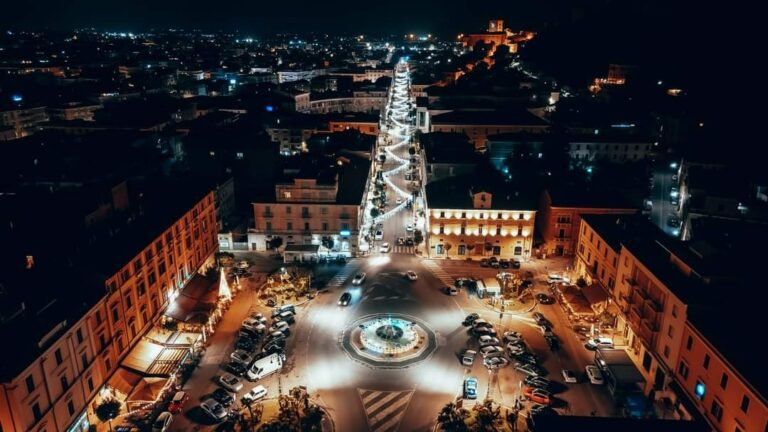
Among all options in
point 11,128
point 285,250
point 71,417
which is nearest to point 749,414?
point 71,417

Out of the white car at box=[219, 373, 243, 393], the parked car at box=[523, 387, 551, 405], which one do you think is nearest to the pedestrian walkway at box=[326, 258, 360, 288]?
the white car at box=[219, 373, 243, 393]

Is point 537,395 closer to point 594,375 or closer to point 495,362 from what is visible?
point 495,362

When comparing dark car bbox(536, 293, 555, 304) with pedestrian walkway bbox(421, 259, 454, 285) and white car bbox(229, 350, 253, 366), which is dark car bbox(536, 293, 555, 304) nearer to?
pedestrian walkway bbox(421, 259, 454, 285)

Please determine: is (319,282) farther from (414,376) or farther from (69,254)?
(69,254)

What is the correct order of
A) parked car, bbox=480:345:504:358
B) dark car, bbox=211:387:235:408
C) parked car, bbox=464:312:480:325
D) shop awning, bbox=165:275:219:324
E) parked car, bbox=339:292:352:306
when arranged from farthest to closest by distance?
1. parked car, bbox=339:292:352:306
2. parked car, bbox=464:312:480:325
3. shop awning, bbox=165:275:219:324
4. parked car, bbox=480:345:504:358
5. dark car, bbox=211:387:235:408

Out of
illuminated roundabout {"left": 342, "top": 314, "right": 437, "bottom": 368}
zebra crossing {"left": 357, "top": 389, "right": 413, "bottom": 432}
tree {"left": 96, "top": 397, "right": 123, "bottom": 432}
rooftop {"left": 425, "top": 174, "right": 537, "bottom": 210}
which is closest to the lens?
tree {"left": 96, "top": 397, "right": 123, "bottom": 432}

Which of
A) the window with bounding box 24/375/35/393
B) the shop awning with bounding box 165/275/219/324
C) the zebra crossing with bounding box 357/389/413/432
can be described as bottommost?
the zebra crossing with bounding box 357/389/413/432
